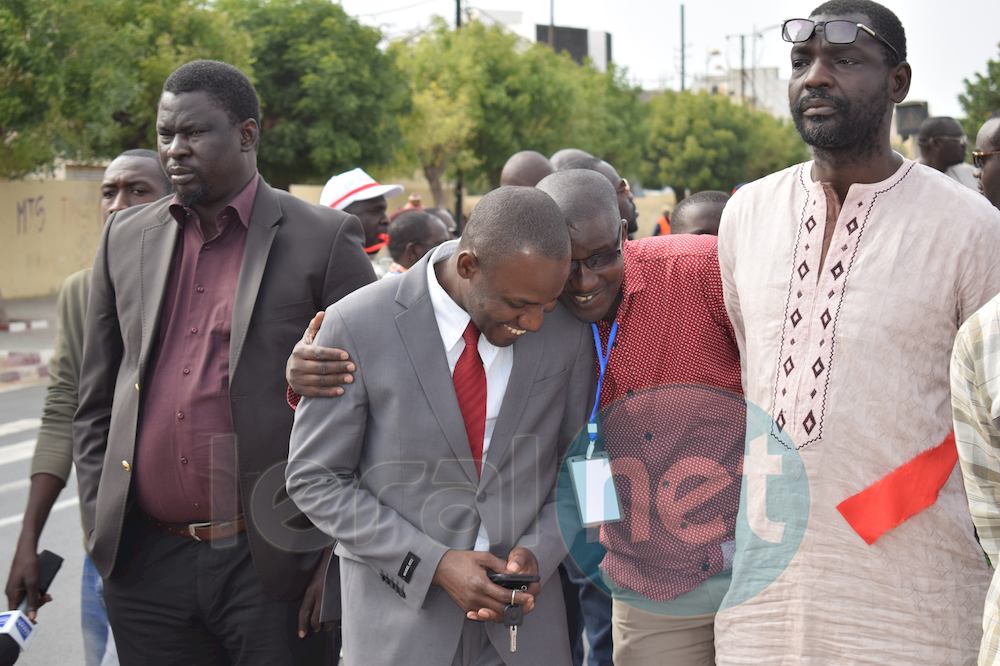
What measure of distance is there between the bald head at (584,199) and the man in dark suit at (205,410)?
0.79m

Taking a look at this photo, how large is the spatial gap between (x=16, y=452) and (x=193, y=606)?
7.34 metres

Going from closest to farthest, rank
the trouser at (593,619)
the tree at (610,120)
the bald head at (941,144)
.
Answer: the trouser at (593,619)
the bald head at (941,144)
the tree at (610,120)

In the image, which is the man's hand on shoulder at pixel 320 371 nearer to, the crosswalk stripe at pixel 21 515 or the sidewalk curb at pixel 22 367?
the crosswalk stripe at pixel 21 515

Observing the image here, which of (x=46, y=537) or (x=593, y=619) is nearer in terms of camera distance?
(x=593, y=619)

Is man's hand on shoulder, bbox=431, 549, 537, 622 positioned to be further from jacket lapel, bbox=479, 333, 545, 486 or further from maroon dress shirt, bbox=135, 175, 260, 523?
maroon dress shirt, bbox=135, 175, 260, 523

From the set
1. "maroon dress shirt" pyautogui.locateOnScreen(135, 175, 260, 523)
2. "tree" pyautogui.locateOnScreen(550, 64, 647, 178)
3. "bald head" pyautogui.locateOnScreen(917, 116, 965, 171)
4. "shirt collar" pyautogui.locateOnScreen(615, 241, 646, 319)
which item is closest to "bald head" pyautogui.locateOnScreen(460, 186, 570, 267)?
"shirt collar" pyautogui.locateOnScreen(615, 241, 646, 319)

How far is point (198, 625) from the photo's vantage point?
11.7ft

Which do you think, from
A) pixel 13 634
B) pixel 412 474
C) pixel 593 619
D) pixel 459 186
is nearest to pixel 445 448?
pixel 412 474

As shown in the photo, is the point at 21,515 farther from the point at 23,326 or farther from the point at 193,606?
the point at 23,326

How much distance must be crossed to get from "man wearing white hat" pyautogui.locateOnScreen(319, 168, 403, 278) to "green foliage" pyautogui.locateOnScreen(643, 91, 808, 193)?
164ft

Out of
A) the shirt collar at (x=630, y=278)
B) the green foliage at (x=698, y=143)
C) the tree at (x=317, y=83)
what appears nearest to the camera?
the shirt collar at (x=630, y=278)

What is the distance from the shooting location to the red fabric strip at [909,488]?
2.75m

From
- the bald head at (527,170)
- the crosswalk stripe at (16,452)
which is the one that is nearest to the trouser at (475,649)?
the bald head at (527,170)

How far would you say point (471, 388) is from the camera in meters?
2.92
